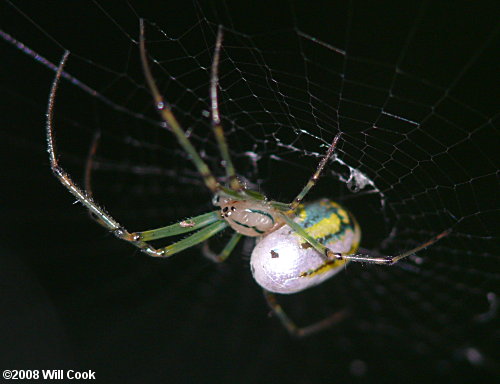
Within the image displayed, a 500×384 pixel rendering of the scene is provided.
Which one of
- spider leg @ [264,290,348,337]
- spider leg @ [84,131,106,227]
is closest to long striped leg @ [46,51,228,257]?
spider leg @ [84,131,106,227]

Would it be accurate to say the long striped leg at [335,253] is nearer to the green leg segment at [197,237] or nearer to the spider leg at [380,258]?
the spider leg at [380,258]

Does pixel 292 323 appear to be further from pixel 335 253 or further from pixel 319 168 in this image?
pixel 319 168

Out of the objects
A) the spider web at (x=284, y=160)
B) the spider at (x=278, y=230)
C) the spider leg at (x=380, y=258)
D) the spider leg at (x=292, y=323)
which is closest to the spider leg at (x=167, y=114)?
the spider at (x=278, y=230)

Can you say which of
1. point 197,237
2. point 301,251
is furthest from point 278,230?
point 197,237

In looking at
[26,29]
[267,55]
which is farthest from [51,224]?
[267,55]

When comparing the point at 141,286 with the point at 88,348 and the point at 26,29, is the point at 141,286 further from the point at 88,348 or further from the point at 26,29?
the point at 26,29
